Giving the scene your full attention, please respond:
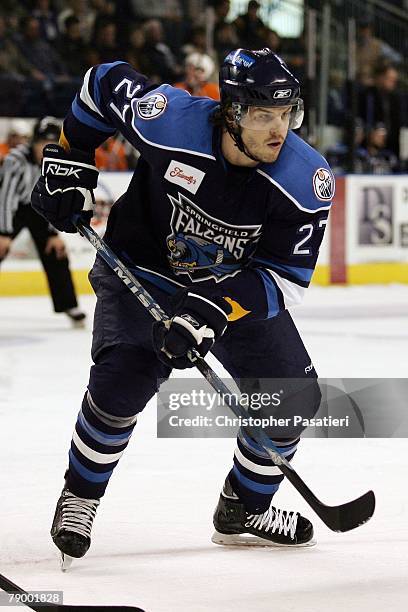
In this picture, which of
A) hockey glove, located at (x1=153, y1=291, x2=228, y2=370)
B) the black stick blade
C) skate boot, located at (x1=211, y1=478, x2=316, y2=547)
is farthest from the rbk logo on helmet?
skate boot, located at (x1=211, y1=478, x2=316, y2=547)

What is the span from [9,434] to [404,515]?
140cm

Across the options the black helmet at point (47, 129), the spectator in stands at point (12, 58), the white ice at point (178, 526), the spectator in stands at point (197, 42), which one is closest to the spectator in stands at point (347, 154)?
the spectator in stands at point (197, 42)

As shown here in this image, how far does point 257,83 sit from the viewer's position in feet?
8.00

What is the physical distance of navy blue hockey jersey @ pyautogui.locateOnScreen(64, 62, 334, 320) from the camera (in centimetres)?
251

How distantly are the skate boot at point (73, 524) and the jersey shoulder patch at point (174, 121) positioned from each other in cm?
77

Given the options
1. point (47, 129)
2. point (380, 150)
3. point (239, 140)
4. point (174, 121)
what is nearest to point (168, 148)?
point (174, 121)

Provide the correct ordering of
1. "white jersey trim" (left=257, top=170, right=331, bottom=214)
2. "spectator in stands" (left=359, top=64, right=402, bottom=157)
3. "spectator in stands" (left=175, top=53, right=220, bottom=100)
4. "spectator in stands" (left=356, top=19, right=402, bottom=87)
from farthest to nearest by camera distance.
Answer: "spectator in stands" (left=356, top=19, right=402, bottom=87)
"spectator in stands" (left=359, top=64, right=402, bottom=157)
"spectator in stands" (left=175, top=53, right=220, bottom=100)
"white jersey trim" (left=257, top=170, right=331, bottom=214)

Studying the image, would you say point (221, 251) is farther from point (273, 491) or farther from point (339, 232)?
point (339, 232)

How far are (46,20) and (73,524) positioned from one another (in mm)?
6881

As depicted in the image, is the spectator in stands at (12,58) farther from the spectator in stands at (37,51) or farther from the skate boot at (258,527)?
the skate boot at (258,527)

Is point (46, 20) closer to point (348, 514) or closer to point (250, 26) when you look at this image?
point (250, 26)

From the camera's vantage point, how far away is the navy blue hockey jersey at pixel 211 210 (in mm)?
2512

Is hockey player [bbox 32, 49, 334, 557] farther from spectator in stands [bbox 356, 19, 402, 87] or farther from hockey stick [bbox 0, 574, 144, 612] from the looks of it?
spectator in stands [bbox 356, 19, 402, 87]

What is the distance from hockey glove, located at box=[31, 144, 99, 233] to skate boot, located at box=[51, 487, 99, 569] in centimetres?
63
